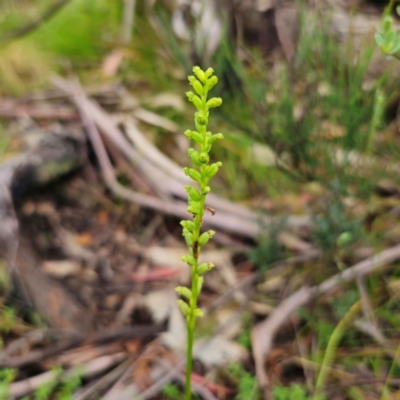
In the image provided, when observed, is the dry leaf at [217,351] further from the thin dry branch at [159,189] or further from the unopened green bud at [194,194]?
the unopened green bud at [194,194]

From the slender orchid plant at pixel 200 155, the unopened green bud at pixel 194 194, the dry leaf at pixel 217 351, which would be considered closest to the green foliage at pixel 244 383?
the dry leaf at pixel 217 351

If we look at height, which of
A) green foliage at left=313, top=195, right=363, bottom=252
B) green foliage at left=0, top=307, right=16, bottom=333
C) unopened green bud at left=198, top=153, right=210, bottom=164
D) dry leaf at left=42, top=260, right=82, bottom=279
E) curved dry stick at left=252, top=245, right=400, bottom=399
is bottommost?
green foliage at left=0, top=307, right=16, bottom=333

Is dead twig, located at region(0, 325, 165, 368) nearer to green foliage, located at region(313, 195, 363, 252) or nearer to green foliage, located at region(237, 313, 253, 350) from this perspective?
green foliage, located at region(237, 313, 253, 350)

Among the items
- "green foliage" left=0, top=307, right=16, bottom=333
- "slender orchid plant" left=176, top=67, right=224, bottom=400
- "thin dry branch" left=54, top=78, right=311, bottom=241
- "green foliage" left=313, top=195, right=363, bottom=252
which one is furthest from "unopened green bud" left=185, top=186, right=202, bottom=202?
"green foliage" left=0, top=307, right=16, bottom=333

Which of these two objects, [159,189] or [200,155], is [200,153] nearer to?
[200,155]

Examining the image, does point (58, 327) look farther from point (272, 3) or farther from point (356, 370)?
point (272, 3)

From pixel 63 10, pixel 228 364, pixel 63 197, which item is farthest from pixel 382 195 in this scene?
pixel 63 10

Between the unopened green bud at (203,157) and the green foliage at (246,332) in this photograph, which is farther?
the green foliage at (246,332)
